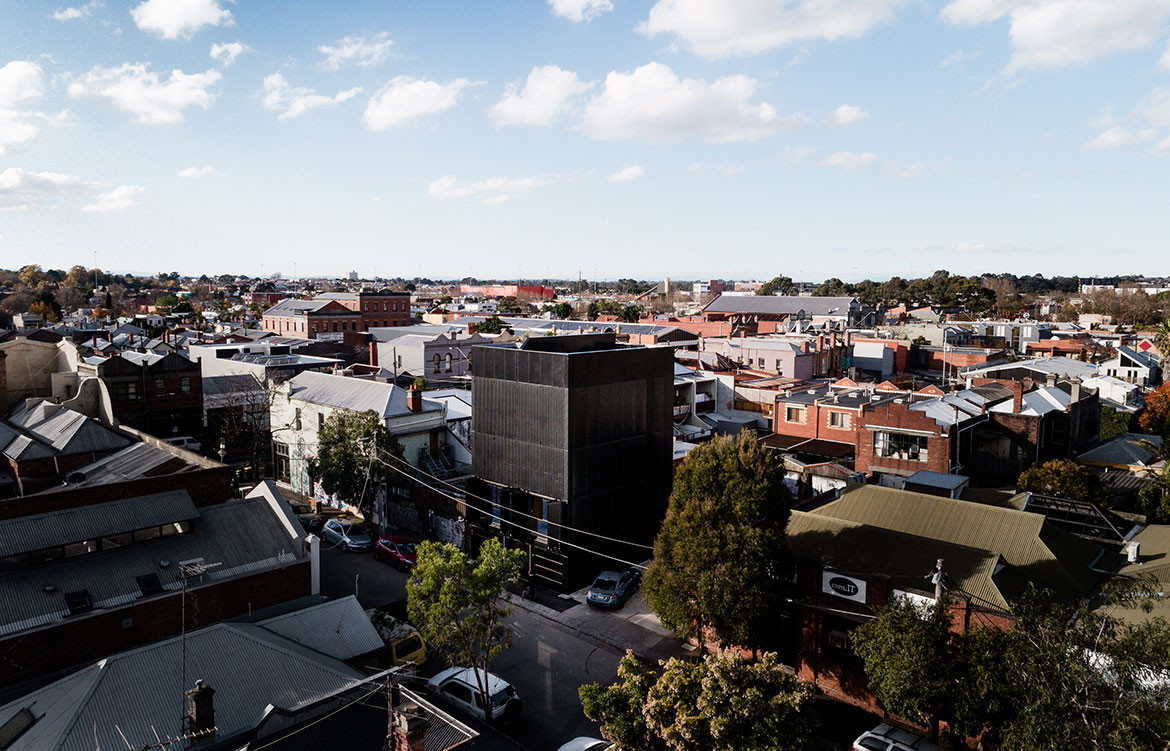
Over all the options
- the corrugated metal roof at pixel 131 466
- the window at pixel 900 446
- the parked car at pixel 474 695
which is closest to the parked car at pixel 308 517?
the corrugated metal roof at pixel 131 466

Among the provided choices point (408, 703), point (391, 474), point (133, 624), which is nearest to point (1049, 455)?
→ point (391, 474)

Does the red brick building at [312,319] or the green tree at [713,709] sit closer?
the green tree at [713,709]

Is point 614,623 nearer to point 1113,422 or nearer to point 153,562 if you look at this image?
point 153,562

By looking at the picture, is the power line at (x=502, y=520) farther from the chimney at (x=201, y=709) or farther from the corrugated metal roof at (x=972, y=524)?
the chimney at (x=201, y=709)

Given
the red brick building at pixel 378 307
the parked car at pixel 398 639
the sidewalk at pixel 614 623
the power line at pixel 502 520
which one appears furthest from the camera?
the red brick building at pixel 378 307

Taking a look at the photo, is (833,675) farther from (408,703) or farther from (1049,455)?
(1049,455)

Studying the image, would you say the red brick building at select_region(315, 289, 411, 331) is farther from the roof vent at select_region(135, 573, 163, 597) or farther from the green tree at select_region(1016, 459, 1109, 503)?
the green tree at select_region(1016, 459, 1109, 503)
